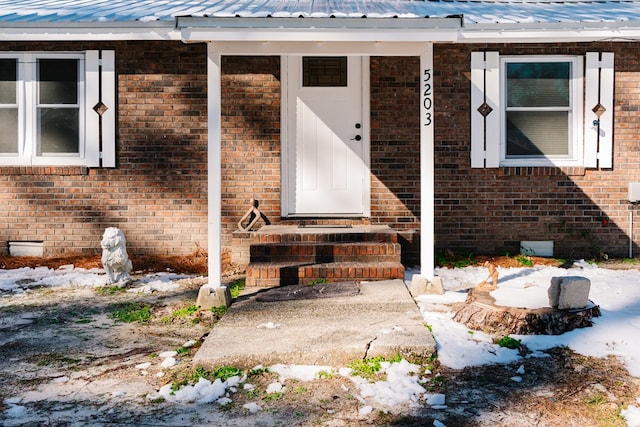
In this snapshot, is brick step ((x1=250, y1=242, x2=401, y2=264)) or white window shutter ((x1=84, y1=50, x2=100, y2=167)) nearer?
brick step ((x1=250, y1=242, x2=401, y2=264))

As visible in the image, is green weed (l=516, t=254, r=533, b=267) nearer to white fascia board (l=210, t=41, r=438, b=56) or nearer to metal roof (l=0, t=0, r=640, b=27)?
metal roof (l=0, t=0, r=640, b=27)

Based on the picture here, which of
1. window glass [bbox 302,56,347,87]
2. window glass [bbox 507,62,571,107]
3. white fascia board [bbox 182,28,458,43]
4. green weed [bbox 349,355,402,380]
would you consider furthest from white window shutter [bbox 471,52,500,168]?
green weed [bbox 349,355,402,380]

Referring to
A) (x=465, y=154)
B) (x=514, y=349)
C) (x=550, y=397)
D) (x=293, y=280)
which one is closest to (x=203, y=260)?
(x=293, y=280)

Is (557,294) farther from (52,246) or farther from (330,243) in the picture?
(52,246)

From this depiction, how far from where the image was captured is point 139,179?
24.6 feet

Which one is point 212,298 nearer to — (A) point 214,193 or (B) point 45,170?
(A) point 214,193

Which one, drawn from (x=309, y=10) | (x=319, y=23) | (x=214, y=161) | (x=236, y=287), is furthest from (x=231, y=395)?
(x=309, y=10)

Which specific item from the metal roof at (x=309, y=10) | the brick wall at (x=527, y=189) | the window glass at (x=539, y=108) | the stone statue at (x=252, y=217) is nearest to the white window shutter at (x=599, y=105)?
the brick wall at (x=527, y=189)

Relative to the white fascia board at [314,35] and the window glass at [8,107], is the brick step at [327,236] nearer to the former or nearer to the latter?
the white fascia board at [314,35]

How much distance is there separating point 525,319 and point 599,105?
4125 millimetres

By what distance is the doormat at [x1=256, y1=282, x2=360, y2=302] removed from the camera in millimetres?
5430

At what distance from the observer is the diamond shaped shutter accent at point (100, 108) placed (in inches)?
291

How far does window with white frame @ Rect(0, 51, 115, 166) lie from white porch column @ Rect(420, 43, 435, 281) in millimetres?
3881

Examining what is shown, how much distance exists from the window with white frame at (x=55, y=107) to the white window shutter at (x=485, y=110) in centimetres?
434
